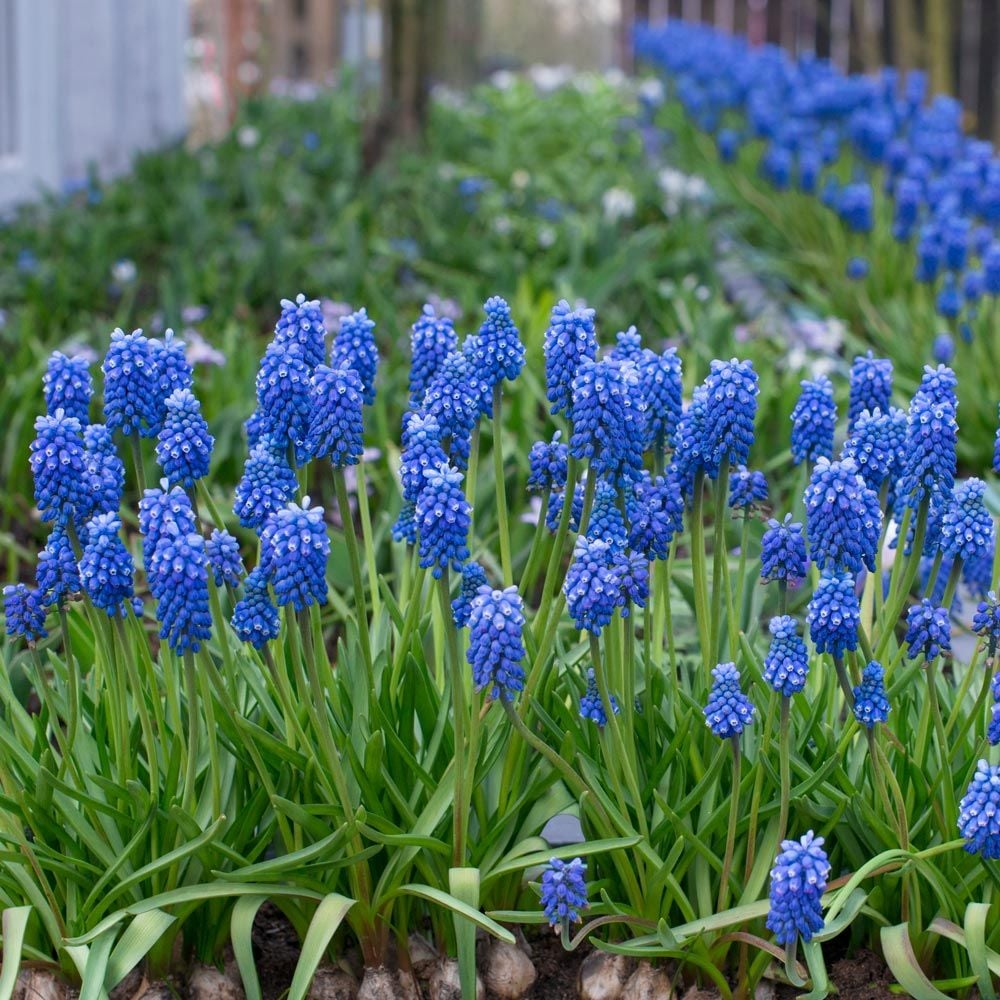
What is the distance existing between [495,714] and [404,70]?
7712mm

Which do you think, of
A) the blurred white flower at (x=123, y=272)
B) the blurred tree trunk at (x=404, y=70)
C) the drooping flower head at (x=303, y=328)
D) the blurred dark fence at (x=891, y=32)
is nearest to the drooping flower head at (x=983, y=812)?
the drooping flower head at (x=303, y=328)

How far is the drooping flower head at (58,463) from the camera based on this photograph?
202cm

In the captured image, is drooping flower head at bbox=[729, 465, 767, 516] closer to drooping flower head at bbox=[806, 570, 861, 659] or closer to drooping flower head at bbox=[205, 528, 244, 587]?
drooping flower head at bbox=[806, 570, 861, 659]

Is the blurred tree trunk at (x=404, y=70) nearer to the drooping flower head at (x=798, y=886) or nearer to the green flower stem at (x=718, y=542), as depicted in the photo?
the green flower stem at (x=718, y=542)

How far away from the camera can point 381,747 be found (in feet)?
7.08

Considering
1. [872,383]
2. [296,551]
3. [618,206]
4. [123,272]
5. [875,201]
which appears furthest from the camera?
[618,206]

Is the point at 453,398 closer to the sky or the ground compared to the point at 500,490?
closer to the sky

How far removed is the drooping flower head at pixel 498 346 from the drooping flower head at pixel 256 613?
1.62 feet

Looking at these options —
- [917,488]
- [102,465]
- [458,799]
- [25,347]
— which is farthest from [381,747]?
[25,347]

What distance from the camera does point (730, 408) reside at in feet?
6.84

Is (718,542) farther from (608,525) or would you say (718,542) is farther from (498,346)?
(498,346)

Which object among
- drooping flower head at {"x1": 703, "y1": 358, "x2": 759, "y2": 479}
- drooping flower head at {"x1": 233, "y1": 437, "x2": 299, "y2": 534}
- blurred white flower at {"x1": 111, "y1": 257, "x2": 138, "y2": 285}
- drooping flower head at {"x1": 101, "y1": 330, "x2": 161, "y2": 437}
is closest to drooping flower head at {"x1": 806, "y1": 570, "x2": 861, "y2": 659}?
drooping flower head at {"x1": 703, "y1": 358, "x2": 759, "y2": 479}

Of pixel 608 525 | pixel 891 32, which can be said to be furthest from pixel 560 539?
pixel 891 32

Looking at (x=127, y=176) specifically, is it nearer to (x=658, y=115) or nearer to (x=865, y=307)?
(x=658, y=115)
